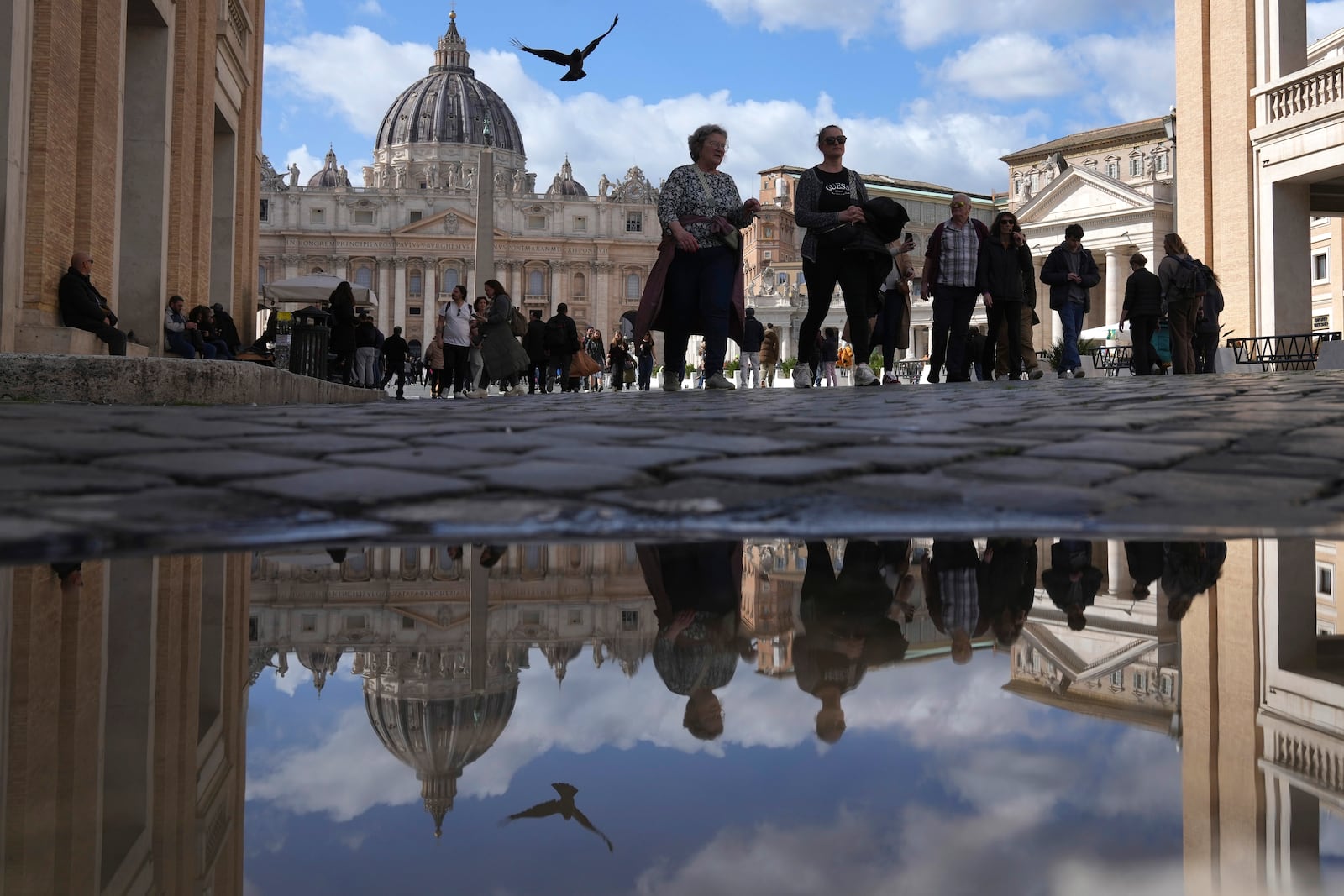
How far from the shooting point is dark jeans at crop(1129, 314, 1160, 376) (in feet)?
46.8

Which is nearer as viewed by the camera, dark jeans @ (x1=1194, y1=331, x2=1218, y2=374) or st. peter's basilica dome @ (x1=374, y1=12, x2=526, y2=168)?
dark jeans @ (x1=1194, y1=331, x2=1218, y2=374)

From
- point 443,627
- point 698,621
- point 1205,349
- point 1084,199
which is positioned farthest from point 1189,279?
point 1084,199

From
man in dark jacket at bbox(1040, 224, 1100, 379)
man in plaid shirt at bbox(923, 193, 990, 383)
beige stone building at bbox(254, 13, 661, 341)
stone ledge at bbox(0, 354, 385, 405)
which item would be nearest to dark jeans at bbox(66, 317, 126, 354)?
stone ledge at bbox(0, 354, 385, 405)

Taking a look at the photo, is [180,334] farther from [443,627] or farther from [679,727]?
[679,727]

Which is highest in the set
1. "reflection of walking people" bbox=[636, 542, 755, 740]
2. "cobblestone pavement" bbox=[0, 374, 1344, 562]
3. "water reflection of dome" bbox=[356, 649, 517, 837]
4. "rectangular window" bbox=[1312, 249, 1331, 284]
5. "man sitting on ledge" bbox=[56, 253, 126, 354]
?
"rectangular window" bbox=[1312, 249, 1331, 284]

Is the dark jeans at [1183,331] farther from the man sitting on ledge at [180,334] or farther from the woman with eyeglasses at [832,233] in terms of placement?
the man sitting on ledge at [180,334]

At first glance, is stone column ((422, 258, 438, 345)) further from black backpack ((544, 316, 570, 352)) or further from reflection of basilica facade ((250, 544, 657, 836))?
reflection of basilica facade ((250, 544, 657, 836))

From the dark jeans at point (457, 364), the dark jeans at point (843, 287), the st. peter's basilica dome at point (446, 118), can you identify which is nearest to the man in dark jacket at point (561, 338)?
the dark jeans at point (457, 364)

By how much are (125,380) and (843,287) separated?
5.14 meters

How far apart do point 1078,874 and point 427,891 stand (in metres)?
0.47

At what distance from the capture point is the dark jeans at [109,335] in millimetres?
10723

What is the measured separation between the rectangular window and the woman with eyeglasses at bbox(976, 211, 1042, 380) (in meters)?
33.4

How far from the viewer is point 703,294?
939 cm

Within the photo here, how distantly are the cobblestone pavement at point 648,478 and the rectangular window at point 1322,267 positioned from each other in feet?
131
